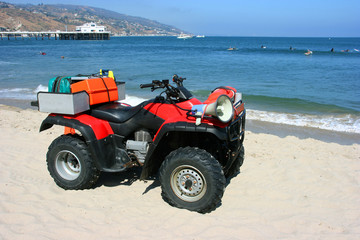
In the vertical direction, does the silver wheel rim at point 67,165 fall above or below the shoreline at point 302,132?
above

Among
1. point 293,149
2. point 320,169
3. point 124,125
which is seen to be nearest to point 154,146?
point 124,125

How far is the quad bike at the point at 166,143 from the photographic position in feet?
12.4

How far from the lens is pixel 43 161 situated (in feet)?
19.4

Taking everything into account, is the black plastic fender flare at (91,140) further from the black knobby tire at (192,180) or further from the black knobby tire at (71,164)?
the black knobby tire at (192,180)

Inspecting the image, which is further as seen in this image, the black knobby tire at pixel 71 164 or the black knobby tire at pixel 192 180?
the black knobby tire at pixel 71 164

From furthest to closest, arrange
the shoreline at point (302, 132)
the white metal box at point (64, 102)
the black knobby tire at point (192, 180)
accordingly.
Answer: the shoreline at point (302, 132), the white metal box at point (64, 102), the black knobby tire at point (192, 180)

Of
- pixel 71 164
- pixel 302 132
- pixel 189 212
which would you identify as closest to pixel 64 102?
pixel 71 164

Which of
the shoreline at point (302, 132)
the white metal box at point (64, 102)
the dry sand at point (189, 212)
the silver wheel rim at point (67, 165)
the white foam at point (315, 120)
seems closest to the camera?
the dry sand at point (189, 212)

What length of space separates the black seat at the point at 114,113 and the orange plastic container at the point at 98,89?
14 centimetres

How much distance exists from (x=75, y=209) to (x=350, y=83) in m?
21.6

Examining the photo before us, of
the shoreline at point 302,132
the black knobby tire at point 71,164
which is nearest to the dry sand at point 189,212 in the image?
the black knobby tire at point 71,164

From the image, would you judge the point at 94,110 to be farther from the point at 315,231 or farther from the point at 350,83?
the point at 350,83

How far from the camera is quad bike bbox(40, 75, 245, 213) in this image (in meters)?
3.79

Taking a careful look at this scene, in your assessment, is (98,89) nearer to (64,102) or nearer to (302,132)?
(64,102)
